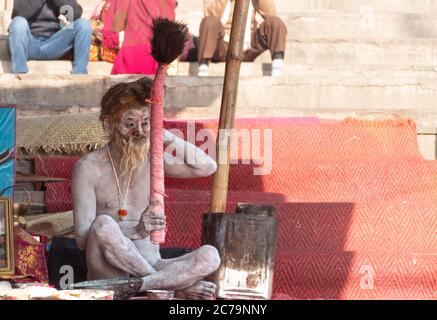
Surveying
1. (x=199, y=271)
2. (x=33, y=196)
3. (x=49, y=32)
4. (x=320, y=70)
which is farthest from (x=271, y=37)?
Result: (x=199, y=271)

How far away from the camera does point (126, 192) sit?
689cm

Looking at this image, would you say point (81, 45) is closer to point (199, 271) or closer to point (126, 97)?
point (126, 97)

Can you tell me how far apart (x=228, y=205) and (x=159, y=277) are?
138 centimetres

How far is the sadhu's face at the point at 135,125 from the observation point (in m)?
6.81

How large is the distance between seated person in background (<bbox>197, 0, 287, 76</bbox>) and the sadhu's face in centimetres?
411

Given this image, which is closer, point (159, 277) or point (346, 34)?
point (159, 277)

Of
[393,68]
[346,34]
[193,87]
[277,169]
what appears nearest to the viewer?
[277,169]

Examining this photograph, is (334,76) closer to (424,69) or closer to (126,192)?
(424,69)

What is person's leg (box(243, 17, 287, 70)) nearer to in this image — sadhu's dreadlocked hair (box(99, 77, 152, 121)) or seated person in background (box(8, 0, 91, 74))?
seated person in background (box(8, 0, 91, 74))

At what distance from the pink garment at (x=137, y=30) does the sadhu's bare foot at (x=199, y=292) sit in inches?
165

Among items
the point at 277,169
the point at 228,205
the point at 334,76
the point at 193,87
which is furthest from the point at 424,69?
the point at 228,205

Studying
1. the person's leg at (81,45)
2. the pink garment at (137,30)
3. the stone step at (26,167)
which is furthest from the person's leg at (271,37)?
the stone step at (26,167)

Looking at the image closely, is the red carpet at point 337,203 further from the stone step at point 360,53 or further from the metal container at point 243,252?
the stone step at point 360,53

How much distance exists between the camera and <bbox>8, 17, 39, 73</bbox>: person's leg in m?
10.9
